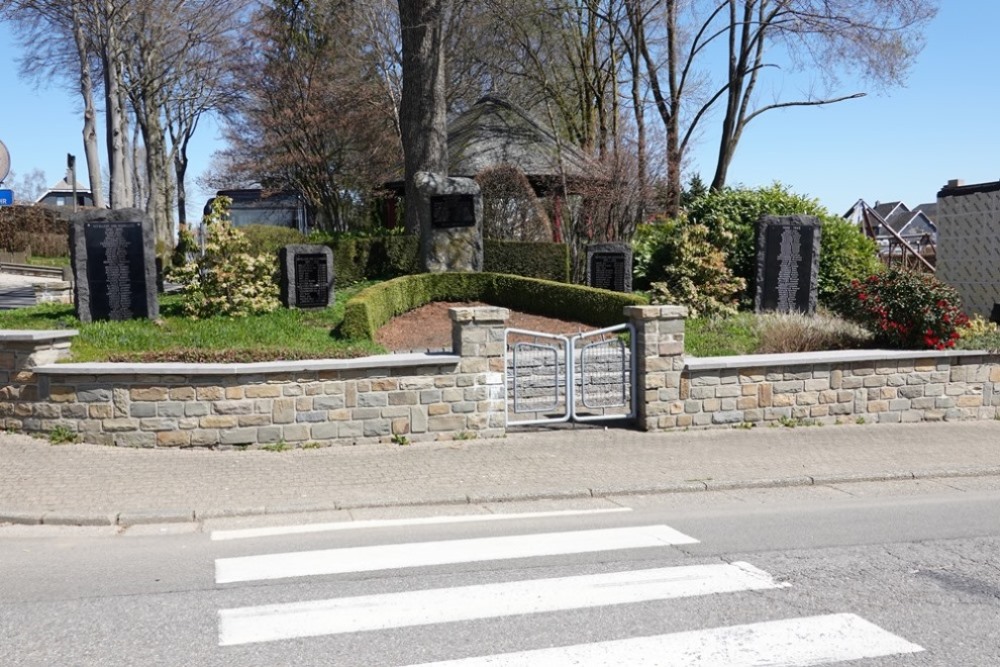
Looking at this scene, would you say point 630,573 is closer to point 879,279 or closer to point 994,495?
point 994,495

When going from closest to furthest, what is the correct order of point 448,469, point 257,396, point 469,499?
point 469,499, point 448,469, point 257,396

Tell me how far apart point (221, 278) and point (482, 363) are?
557cm

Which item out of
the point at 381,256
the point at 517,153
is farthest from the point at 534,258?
the point at 517,153

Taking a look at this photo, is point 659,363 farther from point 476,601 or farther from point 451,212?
point 451,212

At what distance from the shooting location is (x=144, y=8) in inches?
891

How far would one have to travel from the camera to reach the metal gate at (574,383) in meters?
11.0

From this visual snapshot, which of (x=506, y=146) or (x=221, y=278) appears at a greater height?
(x=506, y=146)

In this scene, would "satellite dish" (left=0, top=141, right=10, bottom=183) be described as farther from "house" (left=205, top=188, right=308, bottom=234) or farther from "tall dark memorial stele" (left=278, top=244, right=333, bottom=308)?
"house" (left=205, top=188, right=308, bottom=234)

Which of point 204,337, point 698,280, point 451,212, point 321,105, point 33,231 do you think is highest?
point 321,105

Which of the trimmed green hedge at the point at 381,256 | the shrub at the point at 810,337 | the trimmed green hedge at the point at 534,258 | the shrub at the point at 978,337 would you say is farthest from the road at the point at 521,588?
the trimmed green hedge at the point at 381,256

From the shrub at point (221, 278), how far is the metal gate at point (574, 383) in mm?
4709

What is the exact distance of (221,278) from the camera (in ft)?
45.3

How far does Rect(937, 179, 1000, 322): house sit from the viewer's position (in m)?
18.7

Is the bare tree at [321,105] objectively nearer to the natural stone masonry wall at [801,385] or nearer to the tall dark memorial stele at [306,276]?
the tall dark memorial stele at [306,276]
